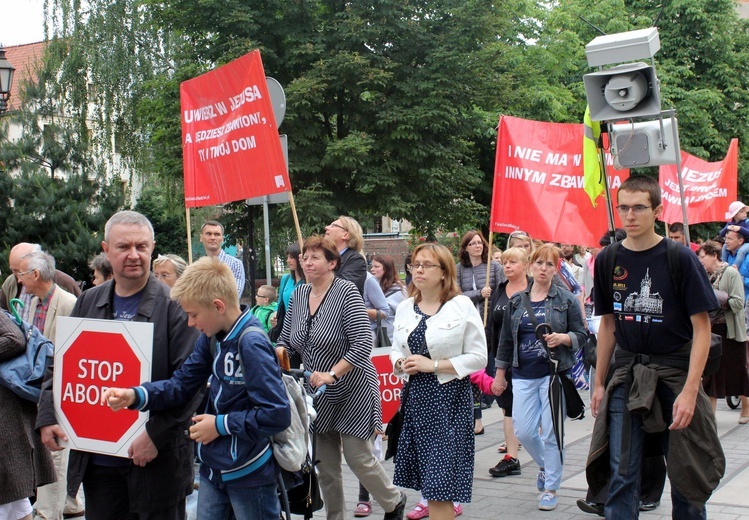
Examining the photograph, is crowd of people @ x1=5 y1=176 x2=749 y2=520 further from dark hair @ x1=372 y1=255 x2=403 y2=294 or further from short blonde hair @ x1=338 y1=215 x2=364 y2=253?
dark hair @ x1=372 y1=255 x2=403 y2=294

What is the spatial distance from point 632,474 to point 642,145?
2781 millimetres

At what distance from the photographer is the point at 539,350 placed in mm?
7012

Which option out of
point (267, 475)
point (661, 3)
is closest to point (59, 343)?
point (267, 475)

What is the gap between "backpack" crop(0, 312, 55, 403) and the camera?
5223 millimetres

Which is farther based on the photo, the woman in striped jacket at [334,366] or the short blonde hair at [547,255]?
the short blonde hair at [547,255]

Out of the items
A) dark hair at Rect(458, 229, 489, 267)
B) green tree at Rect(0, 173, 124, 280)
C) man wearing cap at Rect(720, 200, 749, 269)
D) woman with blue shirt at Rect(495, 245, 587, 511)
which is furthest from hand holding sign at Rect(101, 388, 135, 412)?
green tree at Rect(0, 173, 124, 280)

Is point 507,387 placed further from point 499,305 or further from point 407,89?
point 407,89

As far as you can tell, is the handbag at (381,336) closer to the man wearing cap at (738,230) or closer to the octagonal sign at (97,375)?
the octagonal sign at (97,375)

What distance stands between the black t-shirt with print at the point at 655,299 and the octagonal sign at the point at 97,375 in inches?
92.8

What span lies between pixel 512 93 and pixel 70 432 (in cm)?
2346

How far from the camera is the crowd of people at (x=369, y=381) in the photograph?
4070 mm

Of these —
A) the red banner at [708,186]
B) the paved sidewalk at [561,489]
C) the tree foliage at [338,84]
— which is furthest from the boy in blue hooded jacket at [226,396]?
the tree foliage at [338,84]

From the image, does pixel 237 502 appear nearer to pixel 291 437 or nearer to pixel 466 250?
pixel 291 437

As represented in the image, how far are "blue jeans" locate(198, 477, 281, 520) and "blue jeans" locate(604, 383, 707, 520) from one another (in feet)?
5.75
